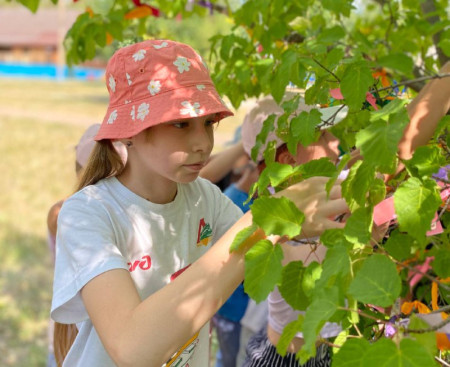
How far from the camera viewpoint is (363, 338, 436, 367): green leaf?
75 centimetres

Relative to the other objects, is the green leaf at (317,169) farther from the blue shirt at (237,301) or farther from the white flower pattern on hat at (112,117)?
the blue shirt at (237,301)

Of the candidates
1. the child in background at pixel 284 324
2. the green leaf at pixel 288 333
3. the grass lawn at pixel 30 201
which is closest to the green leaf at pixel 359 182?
the green leaf at pixel 288 333

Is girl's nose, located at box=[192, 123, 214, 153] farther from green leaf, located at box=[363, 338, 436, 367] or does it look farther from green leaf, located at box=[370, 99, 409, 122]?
green leaf, located at box=[363, 338, 436, 367]

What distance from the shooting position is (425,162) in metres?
1.03

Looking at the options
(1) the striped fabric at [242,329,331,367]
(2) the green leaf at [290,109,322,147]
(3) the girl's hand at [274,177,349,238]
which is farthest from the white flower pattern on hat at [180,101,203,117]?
(1) the striped fabric at [242,329,331,367]

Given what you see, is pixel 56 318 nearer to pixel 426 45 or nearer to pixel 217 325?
pixel 217 325

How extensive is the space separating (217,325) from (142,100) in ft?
5.15

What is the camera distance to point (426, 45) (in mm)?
2910

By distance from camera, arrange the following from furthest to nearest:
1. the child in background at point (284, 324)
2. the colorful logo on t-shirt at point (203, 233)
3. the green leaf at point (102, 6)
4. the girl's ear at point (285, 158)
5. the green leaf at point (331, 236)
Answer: the green leaf at point (102, 6), the girl's ear at point (285, 158), the child in background at point (284, 324), the colorful logo on t-shirt at point (203, 233), the green leaf at point (331, 236)

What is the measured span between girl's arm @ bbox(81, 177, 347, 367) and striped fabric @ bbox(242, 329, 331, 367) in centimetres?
82

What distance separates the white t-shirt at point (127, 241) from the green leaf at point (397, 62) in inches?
23.4

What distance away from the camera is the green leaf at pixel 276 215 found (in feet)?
3.48

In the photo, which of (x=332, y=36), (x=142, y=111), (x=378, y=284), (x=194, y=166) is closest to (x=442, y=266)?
(x=378, y=284)

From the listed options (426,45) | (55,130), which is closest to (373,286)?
(426,45)
